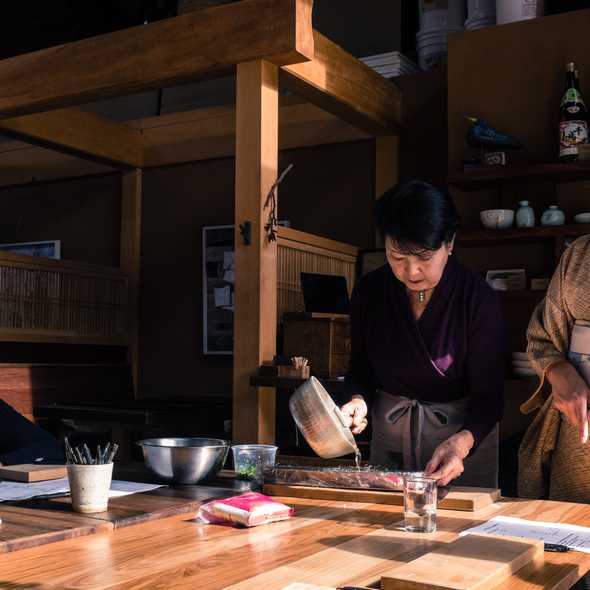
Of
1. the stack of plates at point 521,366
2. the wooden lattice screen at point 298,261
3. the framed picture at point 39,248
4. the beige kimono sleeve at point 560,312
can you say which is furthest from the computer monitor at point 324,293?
the framed picture at point 39,248

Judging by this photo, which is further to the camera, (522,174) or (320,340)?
(522,174)

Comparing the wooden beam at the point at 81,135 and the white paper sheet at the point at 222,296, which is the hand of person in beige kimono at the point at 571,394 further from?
the wooden beam at the point at 81,135

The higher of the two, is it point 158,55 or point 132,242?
point 158,55

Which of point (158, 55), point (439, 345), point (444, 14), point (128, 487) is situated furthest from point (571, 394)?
point (444, 14)

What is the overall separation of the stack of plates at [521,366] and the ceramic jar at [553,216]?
2.02 feet

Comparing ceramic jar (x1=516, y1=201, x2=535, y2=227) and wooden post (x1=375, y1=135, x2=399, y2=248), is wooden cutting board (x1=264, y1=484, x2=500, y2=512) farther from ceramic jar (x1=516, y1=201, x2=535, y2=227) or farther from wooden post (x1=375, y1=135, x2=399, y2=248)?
wooden post (x1=375, y1=135, x2=399, y2=248)

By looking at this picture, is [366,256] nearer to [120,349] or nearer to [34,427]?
[120,349]

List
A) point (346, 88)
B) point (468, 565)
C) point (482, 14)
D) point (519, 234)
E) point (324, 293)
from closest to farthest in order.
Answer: point (468, 565), point (519, 234), point (346, 88), point (324, 293), point (482, 14)

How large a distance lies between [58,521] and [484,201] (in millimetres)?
3014

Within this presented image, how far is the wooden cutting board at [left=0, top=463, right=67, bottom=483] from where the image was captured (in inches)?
76.4

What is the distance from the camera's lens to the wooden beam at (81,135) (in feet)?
15.0

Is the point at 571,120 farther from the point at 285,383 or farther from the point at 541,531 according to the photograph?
the point at 541,531

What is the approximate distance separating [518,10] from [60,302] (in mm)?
2887

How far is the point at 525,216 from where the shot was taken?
375 cm
